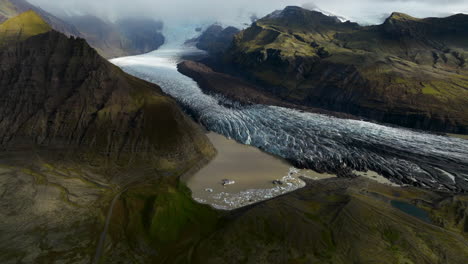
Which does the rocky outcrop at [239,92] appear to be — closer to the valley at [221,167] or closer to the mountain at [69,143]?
the valley at [221,167]

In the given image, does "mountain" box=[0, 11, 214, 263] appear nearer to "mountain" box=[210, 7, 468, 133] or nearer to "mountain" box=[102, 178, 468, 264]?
"mountain" box=[102, 178, 468, 264]

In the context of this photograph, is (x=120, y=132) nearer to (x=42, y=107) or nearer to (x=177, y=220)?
(x=42, y=107)

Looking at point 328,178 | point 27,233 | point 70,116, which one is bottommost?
point 27,233

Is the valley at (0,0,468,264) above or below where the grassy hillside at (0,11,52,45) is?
below

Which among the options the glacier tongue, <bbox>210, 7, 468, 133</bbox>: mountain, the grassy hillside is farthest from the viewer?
<bbox>210, 7, 468, 133</bbox>: mountain

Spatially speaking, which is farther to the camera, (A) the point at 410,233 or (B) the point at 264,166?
(B) the point at 264,166

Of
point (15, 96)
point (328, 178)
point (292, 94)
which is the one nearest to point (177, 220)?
point (328, 178)

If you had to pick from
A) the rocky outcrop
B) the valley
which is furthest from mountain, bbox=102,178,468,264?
the rocky outcrop

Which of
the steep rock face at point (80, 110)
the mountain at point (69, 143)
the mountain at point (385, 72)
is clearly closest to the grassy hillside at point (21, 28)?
the mountain at point (69, 143)
